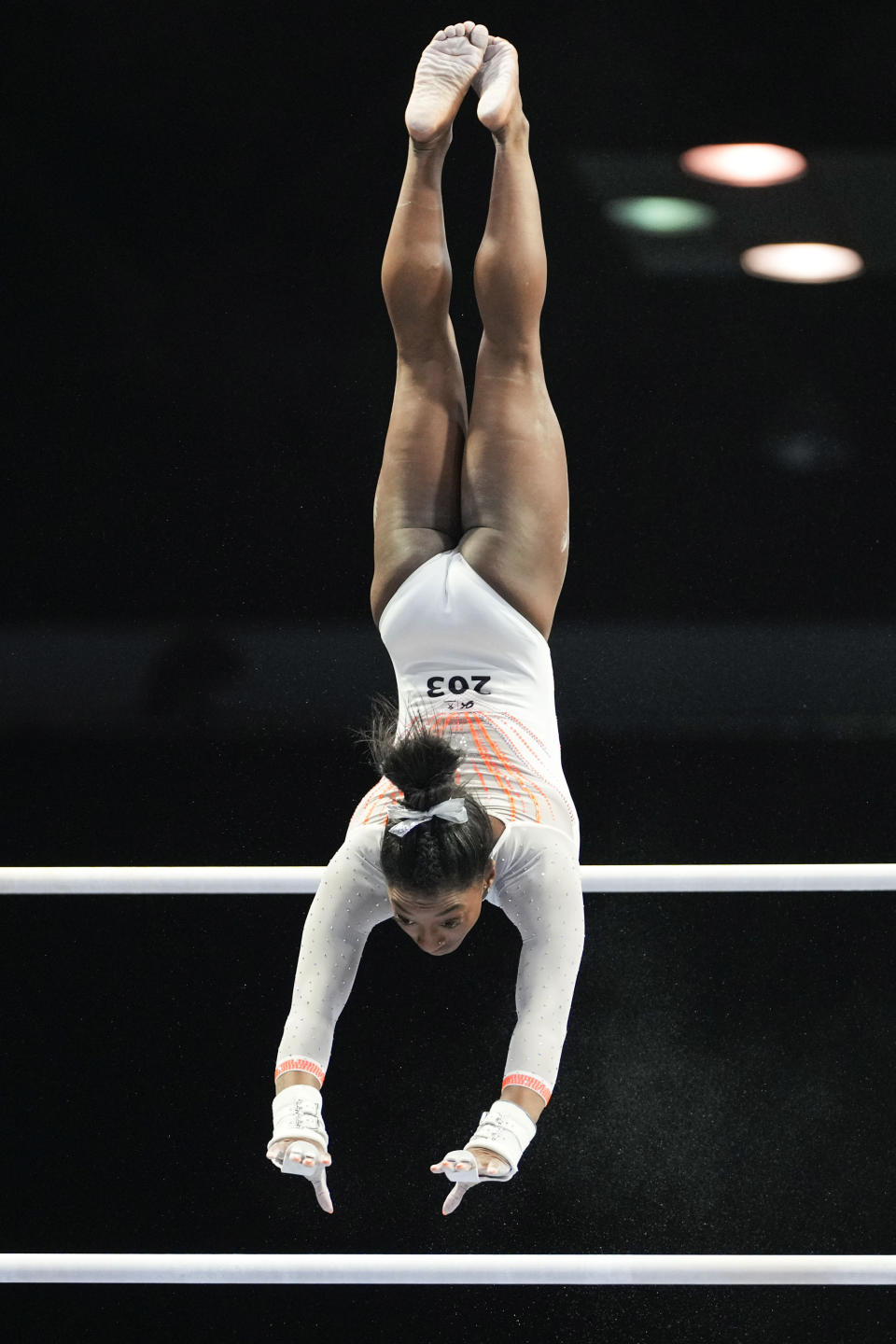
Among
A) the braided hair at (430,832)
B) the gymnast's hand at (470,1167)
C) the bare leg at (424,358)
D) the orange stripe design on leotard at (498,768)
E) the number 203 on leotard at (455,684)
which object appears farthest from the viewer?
the bare leg at (424,358)

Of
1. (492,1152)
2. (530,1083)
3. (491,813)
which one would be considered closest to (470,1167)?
(492,1152)

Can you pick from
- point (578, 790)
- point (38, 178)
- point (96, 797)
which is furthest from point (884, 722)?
point (38, 178)

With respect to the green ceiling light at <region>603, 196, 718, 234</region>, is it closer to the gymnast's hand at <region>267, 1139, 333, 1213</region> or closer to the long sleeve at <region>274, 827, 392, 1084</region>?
the long sleeve at <region>274, 827, 392, 1084</region>

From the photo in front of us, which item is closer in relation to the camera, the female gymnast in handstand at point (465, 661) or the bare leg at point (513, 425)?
the female gymnast in handstand at point (465, 661)

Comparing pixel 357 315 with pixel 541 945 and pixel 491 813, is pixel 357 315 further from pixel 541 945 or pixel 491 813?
pixel 541 945

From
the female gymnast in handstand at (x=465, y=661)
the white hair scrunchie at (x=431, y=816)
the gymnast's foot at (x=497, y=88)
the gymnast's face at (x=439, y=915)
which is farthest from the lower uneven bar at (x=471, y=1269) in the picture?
the gymnast's foot at (x=497, y=88)

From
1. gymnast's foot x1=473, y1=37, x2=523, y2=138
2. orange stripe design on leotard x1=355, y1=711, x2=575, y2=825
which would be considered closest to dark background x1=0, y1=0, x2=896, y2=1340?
gymnast's foot x1=473, y1=37, x2=523, y2=138

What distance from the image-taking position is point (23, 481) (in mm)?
3746

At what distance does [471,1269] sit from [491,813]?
663 mm

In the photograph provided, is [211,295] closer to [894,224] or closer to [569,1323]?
[894,224]

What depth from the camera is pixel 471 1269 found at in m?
1.97

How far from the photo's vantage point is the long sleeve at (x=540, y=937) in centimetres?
187

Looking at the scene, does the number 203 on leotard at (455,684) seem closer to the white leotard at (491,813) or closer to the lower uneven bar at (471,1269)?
the white leotard at (491,813)

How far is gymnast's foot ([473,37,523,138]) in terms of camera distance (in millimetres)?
2275
